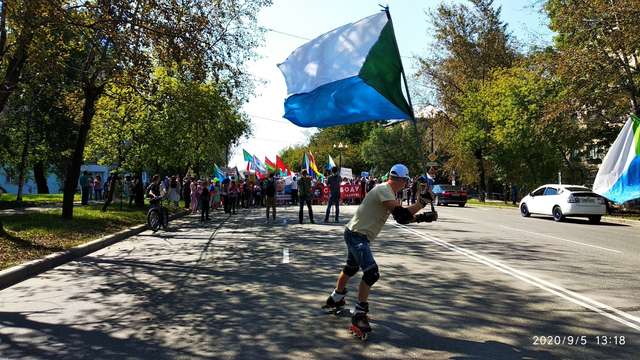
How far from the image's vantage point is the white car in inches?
861

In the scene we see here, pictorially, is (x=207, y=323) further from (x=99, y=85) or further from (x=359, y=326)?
(x=99, y=85)

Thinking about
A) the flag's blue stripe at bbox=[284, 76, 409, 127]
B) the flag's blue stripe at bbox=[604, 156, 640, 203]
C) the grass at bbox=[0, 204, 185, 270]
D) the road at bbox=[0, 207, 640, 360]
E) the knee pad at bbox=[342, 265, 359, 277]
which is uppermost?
the flag's blue stripe at bbox=[284, 76, 409, 127]

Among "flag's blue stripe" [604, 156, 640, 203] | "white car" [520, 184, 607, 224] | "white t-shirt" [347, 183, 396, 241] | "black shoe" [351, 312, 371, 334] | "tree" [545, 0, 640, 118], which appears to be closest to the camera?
"black shoe" [351, 312, 371, 334]

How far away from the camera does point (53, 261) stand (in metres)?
10.3

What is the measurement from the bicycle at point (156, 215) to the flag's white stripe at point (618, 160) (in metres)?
13.1

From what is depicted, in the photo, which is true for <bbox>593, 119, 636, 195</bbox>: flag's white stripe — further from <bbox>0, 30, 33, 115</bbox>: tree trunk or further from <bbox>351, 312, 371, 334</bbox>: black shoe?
<bbox>0, 30, 33, 115</bbox>: tree trunk

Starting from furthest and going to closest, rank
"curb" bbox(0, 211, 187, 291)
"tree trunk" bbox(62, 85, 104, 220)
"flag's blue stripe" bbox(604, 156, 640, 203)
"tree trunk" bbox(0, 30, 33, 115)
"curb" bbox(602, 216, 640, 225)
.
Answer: "curb" bbox(602, 216, 640, 225) < "tree trunk" bbox(62, 85, 104, 220) < "flag's blue stripe" bbox(604, 156, 640, 203) < "tree trunk" bbox(0, 30, 33, 115) < "curb" bbox(0, 211, 187, 291)

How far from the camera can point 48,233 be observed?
13.8 m

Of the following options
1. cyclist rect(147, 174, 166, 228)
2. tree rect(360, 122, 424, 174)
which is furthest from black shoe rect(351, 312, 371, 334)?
tree rect(360, 122, 424, 174)

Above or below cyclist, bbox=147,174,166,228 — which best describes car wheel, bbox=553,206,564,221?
below

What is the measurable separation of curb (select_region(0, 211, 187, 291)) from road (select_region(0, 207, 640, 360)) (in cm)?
22

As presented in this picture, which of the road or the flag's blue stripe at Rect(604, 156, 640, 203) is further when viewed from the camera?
the flag's blue stripe at Rect(604, 156, 640, 203)

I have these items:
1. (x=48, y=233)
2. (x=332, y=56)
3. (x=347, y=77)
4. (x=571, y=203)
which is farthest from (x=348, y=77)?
(x=571, y=203)

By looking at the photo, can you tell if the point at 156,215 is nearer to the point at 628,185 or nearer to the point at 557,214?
the point at 628,185
